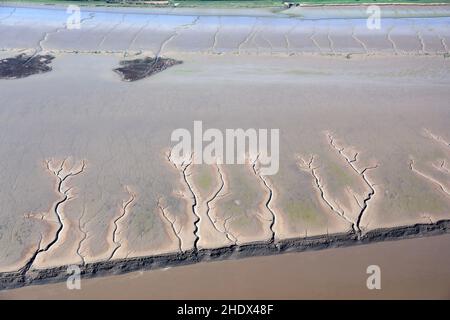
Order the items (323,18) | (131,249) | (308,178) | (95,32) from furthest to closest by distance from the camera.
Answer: (323,18) < (95,32) < (308,178) < (131,249)

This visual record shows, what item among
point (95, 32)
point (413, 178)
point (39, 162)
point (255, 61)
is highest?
point (95, 32)

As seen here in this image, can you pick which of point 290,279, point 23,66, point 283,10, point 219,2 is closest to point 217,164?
point 290,279

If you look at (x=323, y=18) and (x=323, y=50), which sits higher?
(x=323, y=18)

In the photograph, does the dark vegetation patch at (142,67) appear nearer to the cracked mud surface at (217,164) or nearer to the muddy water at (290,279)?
the cracked mud surface at (217,164)

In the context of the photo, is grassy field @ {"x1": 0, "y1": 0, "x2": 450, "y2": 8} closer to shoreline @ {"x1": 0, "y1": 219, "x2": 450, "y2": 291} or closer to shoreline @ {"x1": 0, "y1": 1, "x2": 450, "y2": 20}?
shoreline @ {"x1": 0, "y1": 1, "x2": 450, "y2": 20}

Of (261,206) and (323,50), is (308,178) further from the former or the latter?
(323,50)

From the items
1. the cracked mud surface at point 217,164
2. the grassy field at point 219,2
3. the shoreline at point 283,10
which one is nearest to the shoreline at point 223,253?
the cracked mud surface at point 217,164

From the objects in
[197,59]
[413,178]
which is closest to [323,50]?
[197,59]
